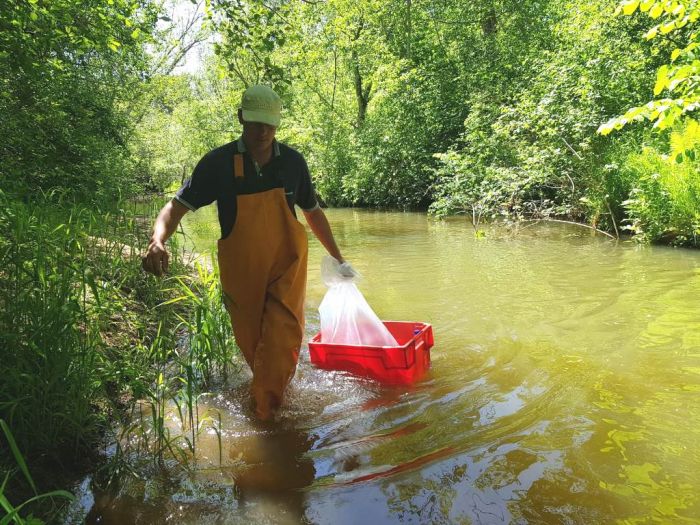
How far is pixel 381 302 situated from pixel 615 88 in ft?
25.2

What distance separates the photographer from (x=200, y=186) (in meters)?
2.99

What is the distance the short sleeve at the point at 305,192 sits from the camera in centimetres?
322

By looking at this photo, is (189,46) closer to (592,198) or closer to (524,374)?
(592,198)

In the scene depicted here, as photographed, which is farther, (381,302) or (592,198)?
(592,198)

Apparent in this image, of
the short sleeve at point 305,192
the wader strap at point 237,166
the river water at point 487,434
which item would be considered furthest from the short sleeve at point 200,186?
the river water at point 487,434

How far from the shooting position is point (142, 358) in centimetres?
331

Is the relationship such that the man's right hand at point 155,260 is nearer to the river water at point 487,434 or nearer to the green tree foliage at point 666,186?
the river water at point 487,434

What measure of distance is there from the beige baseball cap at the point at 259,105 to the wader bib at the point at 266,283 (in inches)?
9.6

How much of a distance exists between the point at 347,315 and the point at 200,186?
1.57 m

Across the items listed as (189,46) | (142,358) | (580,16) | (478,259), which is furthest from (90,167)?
(189,46)

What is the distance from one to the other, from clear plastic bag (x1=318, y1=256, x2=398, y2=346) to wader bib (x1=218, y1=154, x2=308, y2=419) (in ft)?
2.40

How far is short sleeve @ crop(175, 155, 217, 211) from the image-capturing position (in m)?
2.97

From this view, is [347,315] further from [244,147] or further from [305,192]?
[244,147]

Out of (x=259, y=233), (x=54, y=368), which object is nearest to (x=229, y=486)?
(x=54, y=368)
